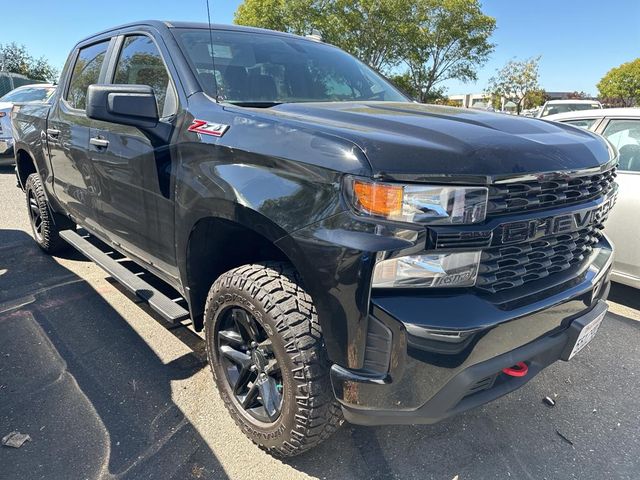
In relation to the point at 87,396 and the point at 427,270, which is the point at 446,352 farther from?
the point at 87,396

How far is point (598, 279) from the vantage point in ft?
6.82

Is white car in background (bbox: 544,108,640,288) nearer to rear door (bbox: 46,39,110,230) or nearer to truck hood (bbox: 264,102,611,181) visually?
truck hood (bbox: 264,102,611,181)

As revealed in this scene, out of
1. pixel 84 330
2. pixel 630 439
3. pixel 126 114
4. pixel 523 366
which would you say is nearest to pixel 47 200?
pixel 84 330

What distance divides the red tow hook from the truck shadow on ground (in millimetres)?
1299

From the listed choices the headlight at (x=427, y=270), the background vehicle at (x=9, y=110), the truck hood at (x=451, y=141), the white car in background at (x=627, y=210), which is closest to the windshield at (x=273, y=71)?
the truck hood at (x=451, y=141)

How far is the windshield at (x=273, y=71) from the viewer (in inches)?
96.9

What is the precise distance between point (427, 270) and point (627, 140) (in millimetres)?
3444

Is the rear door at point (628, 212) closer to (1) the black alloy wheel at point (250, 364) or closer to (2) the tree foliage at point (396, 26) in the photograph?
(1) the black alloy wheel at point (250, 364)

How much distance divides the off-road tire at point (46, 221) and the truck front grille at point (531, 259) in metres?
4.08

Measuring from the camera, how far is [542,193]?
176 centimetres

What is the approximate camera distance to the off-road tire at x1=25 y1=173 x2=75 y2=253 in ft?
14.4

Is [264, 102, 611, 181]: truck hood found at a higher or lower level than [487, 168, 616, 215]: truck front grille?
higher

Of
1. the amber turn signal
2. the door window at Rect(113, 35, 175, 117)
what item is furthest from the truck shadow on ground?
the door window at Rect(113, 35, 175, 117)

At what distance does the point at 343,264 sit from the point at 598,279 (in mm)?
1250
